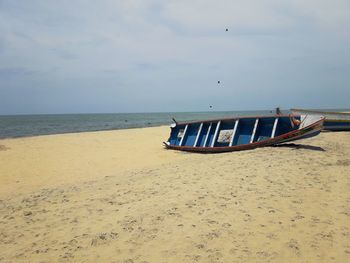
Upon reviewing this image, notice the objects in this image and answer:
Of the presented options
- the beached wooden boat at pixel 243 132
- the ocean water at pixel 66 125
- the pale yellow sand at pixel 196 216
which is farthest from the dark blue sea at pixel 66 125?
the pale yellow sand at pixel 196 216

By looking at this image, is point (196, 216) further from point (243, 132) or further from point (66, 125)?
point (66, 125)

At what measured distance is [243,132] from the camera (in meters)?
14.0

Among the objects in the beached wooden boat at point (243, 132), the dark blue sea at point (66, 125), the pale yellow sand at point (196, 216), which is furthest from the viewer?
the dark blue sea at point (66, 125)

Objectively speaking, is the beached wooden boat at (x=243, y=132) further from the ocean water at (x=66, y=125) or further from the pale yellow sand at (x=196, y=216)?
the ocean water at (x=66, y=125)

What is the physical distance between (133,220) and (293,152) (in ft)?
23.1

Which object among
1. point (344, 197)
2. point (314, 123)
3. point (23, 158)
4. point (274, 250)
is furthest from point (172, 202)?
point (23, 158)

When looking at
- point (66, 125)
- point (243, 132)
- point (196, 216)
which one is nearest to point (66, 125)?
point (66, 125)

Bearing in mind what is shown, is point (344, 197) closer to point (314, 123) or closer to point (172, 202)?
point (172, 202)

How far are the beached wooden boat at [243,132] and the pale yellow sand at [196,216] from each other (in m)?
2.20

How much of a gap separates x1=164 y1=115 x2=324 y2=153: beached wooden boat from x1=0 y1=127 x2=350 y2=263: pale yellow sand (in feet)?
7.22

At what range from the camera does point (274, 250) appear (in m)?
4.20

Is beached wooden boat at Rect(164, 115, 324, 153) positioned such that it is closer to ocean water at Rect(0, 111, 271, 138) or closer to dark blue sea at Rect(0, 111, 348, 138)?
dark blue sea at Rect(0, 111, 348, 138)

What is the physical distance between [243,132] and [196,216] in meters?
9.10

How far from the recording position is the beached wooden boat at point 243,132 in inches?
469
